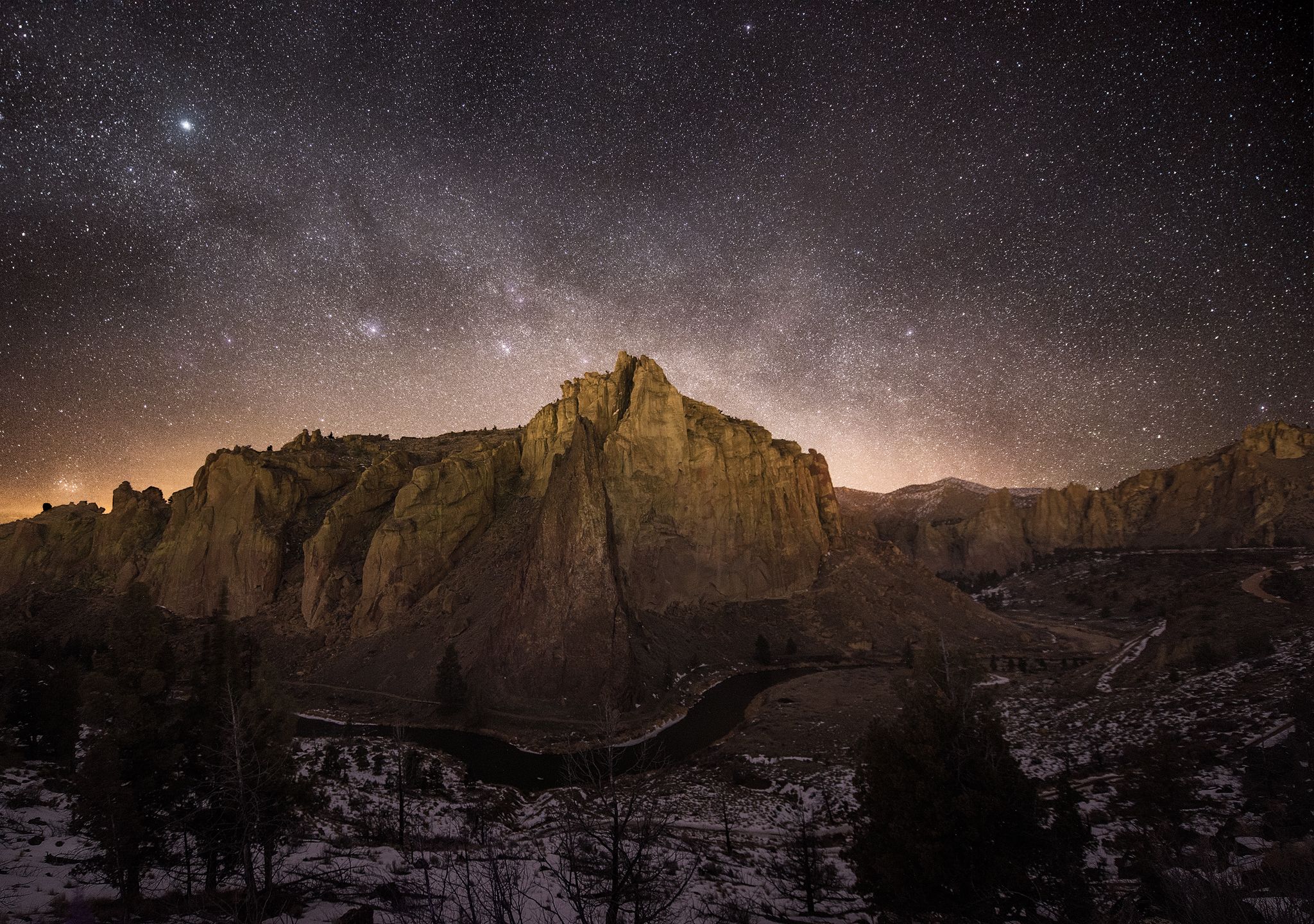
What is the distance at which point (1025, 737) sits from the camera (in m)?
33.2

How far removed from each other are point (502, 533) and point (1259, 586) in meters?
91.3

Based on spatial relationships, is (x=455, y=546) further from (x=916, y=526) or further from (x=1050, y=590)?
(x=916, y=526)

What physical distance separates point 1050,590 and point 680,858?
11301 cm

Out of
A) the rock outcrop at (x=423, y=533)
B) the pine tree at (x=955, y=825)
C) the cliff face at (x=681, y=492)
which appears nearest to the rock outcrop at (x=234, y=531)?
the rock outcrop at (x=423, y=533)

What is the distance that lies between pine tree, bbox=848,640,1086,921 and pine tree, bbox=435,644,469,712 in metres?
41.1

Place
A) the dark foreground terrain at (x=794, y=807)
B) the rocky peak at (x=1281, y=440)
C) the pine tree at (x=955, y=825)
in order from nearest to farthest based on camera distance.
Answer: the dark foreground terrain at (x=794, y=807) < the pine tree at (x=955, y=825) < the rocky peak at (x=1281, y=440)

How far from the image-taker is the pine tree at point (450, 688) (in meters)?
46.6

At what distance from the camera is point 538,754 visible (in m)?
37.6

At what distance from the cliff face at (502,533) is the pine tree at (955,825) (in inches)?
1522

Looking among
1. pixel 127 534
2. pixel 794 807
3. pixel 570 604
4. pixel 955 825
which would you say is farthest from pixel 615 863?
pixel 127 534

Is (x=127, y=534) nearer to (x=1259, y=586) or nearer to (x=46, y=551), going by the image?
(x=46, y=551)

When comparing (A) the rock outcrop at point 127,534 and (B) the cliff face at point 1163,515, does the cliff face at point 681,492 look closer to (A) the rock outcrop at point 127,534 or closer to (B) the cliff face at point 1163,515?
(A) the rock outcrop at point 127,534

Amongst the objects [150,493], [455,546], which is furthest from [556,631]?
[150,493]

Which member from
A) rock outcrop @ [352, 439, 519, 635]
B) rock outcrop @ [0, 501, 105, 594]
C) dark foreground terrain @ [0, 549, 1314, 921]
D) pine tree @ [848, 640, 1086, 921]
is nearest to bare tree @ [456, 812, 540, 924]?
dark foreground terrain @ [0, 549, 1314, 921]
